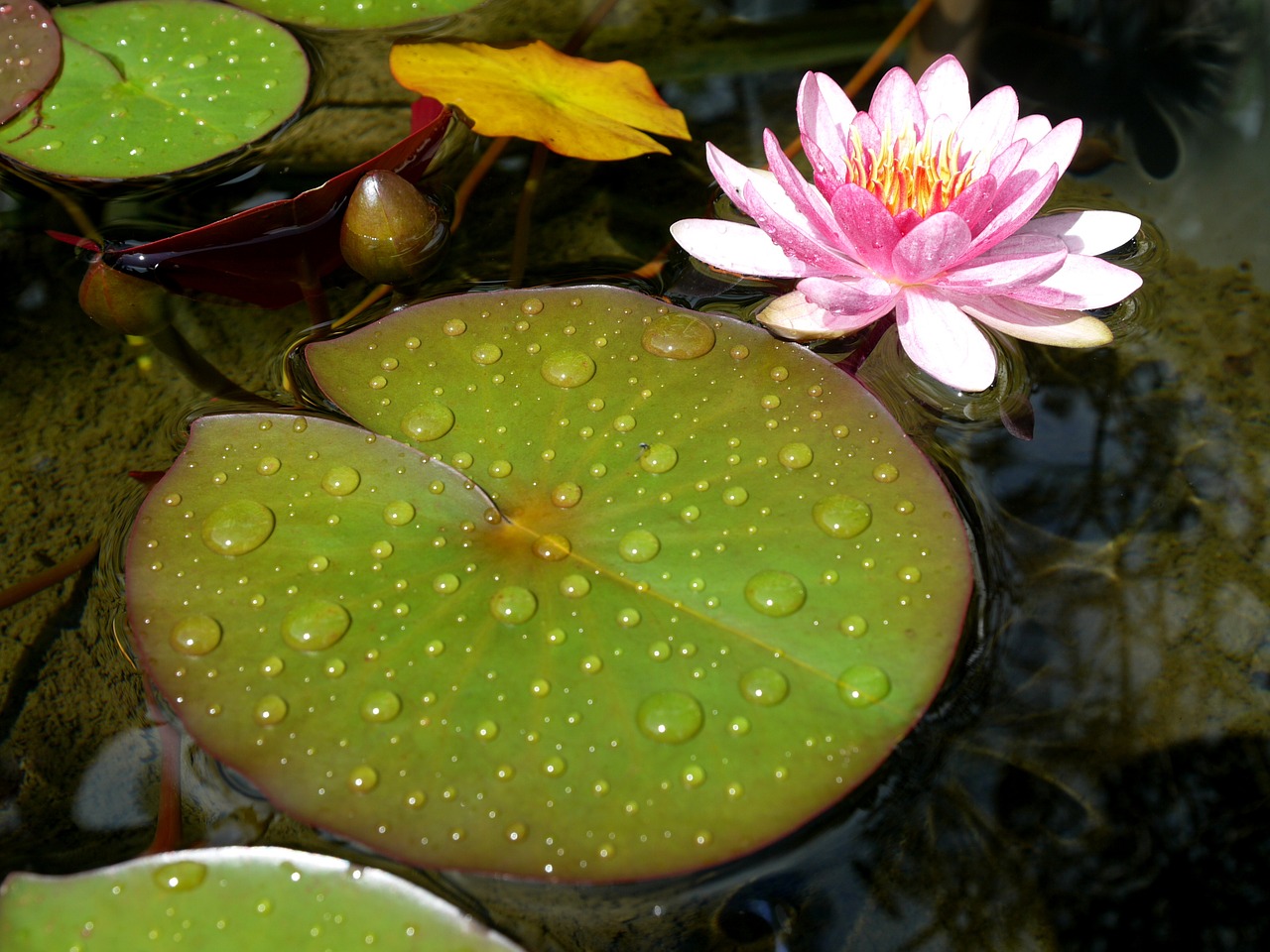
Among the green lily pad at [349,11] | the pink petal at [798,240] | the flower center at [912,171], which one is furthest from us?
the green lily pad at [349,11]

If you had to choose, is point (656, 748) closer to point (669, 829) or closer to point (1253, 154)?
point (669, 829)

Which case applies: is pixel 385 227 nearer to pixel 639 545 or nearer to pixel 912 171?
pixel 639 545

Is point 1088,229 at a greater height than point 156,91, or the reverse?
point 1088,229

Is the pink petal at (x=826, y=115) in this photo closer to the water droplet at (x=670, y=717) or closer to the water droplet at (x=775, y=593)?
the water droplet at (x=775, y=593)

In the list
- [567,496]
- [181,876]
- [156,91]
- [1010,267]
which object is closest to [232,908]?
[181,876]

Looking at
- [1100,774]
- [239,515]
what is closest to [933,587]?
[1100,774]

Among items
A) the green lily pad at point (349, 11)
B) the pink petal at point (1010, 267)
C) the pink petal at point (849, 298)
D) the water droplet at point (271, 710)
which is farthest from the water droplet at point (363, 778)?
the green lily pad at point (349, 11)

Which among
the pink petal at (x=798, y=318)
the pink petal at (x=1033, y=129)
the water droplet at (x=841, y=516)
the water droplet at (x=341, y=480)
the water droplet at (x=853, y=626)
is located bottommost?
the water droplet at (x=341, y=480)

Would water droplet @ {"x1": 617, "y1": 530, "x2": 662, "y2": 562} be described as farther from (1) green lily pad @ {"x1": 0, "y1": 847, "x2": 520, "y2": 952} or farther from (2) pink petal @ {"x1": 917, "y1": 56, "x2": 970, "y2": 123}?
(2) pink petal @ {"x1": 917, "y1": 56, "x2": 970, "y2": 123}
